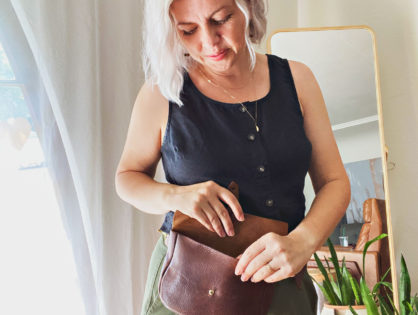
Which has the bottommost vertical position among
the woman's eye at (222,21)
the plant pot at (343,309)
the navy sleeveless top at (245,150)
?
the plant pot at (343,309)

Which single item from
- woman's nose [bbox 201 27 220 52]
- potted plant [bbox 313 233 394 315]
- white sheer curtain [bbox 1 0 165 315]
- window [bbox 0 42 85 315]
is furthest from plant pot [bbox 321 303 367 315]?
woman's nose [bbox 201 27 220 52]

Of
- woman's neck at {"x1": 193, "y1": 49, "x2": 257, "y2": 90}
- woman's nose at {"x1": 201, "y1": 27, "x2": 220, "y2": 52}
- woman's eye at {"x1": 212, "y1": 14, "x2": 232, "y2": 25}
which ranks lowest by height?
woman's neck at {"x1": 193, "y1": 49, "x2": 257, "y2": 90}

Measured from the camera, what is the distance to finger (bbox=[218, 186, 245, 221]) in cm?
76

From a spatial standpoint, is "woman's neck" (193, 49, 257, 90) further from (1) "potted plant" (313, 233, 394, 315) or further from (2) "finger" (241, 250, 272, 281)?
(1) "potted plant" (313, 233, 394, 315)

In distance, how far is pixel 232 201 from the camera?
0.76m

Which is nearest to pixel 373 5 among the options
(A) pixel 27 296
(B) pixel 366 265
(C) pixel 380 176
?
(C) pixel 380 176

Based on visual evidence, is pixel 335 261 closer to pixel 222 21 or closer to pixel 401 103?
pixel 401 103

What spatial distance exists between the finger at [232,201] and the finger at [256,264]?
0.23 ft

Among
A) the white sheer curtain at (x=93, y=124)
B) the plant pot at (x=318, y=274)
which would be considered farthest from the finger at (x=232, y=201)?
the plant pot at (x=318, y=274)

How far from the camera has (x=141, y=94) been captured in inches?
36.8

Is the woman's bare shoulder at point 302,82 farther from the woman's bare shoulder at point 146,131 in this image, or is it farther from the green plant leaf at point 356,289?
the green plant leaf at point 356,289

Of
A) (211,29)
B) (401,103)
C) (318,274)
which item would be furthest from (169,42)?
(401,103)

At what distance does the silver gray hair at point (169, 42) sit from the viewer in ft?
2.91

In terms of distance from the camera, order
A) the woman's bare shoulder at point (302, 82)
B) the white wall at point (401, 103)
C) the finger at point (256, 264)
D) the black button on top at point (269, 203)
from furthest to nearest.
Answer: the white wall at point (401, 103) → the woman's bare shoulder at point (302, 82) → the black button on top at point (269, 203) → the finger at point (256, 264)
